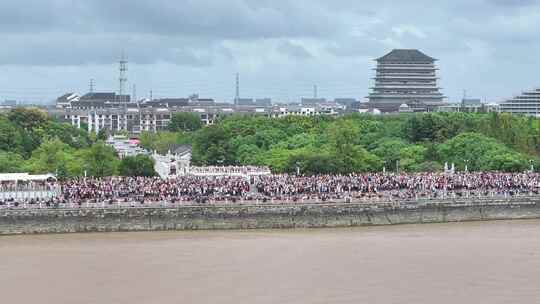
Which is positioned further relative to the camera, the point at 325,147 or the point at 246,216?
the point at 325,147

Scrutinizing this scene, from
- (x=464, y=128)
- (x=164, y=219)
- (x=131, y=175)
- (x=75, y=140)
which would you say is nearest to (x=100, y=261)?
(x=164, y=219)

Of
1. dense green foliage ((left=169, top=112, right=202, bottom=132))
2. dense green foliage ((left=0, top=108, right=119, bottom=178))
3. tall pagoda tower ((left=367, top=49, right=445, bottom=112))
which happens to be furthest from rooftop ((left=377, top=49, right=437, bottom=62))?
dense green foliage ((left=0, top=108, right=119, bottom=178))

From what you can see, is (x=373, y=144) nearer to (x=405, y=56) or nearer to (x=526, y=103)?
(x=405, y=56)

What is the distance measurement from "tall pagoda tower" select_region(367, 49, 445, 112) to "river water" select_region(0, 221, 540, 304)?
11175 cm

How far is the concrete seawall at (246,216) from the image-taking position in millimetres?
43438

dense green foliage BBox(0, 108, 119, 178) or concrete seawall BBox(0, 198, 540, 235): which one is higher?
dense green foliage BBox(0, 108, 119, 178)

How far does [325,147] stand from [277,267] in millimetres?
35463

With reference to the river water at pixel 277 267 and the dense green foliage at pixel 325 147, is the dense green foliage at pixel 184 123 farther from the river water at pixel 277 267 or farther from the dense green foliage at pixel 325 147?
the river water at pixel 277 267

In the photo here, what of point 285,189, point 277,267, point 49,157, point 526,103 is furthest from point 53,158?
point 526,103

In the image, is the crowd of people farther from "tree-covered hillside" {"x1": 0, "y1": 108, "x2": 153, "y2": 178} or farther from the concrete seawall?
"tree-covered hillside" {"x1": 0, "y1": 108, "x2": 153, "y2": 178}

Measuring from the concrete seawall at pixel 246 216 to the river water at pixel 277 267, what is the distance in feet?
2.81

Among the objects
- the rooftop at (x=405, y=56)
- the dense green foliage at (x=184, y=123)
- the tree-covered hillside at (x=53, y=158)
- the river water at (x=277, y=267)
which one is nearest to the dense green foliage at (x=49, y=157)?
the tree-covered hillside at (x=53, y=158)

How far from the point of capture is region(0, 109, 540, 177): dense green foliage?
60688 mm

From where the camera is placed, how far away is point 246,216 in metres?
45.2
